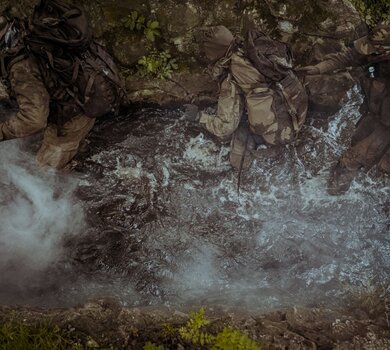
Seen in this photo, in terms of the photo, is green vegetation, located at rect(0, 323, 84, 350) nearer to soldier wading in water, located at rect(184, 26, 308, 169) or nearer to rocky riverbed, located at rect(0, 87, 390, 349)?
rocky riverbed, located at rect(0, 87, 390, 349)

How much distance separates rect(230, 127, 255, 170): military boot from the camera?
18.4 ft

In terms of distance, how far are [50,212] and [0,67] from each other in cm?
197

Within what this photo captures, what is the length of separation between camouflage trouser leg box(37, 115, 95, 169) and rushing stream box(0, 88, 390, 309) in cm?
27

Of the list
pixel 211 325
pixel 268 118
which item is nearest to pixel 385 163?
pixel 268 118

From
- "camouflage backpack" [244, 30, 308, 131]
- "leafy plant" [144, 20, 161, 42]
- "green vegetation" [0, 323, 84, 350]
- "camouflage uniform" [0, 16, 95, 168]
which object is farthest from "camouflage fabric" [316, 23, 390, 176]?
"green vegetation" [0, 323, 84, 350]

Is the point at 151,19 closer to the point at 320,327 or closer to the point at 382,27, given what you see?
the point at 382,27

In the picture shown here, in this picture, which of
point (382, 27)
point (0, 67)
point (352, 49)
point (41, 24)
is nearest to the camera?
point (41, 24)

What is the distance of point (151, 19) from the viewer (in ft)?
18.7

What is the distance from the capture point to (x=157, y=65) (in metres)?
5.79

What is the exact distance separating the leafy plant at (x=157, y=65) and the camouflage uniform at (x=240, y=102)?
0.78m

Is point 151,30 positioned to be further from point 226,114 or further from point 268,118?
point 268,118

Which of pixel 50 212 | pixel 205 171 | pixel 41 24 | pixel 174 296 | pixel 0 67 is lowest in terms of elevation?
pixel 174 296

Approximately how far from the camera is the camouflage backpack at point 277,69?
15.5 ft

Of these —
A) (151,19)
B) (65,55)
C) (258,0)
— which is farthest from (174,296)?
(258,0)
